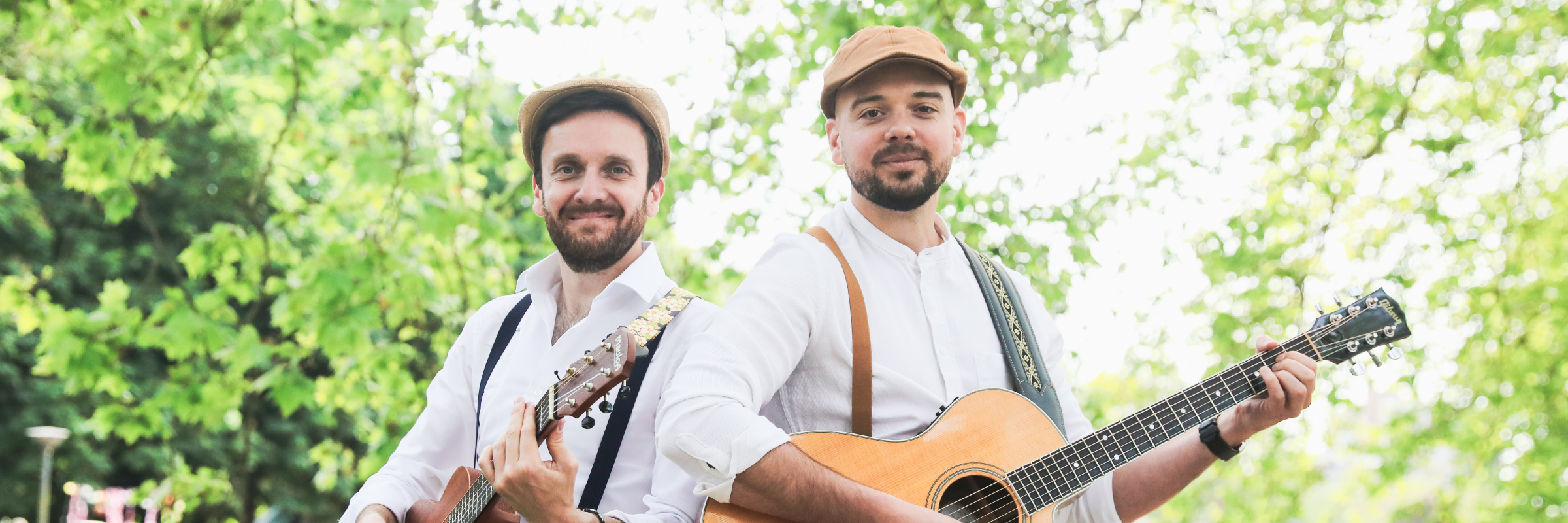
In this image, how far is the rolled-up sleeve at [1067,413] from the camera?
2.44 meters

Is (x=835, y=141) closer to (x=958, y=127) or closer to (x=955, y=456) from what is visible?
(x=958, y=127)

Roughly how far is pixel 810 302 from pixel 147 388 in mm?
10825

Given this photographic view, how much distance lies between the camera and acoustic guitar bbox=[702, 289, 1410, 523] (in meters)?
2.09

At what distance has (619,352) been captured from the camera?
2.00 m

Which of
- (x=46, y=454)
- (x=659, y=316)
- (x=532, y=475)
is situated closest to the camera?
(x=532, y=475)

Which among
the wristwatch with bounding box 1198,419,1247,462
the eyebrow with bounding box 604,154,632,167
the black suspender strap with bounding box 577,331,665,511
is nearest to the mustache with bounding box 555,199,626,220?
the eyebrow with bounding box 604,154,632,167

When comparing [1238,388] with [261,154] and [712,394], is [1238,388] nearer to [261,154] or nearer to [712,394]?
[712,394]

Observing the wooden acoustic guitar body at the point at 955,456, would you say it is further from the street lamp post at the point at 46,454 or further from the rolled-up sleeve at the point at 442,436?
the street lamp post at the point at 46,454

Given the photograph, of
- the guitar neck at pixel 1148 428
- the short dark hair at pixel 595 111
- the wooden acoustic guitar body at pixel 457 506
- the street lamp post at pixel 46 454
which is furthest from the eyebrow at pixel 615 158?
the street lamp post at pixel 46 454

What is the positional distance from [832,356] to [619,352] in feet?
1.59

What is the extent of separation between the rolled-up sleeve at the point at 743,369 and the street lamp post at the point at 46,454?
47.7 feet

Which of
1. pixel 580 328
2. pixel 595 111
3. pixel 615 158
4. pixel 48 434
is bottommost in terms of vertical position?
pixel 580 328

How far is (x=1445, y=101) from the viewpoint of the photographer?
767 centimetres

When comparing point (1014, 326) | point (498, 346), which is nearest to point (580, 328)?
point (498, 346)
